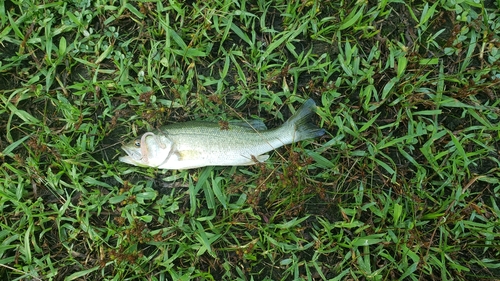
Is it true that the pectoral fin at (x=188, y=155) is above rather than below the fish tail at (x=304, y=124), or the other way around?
below

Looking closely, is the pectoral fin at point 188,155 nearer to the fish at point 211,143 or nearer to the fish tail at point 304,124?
the fish at point 211,143

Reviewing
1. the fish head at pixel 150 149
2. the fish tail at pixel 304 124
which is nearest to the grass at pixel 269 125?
the fish tail at pixel 304 124

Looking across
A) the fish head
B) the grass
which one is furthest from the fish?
the grass

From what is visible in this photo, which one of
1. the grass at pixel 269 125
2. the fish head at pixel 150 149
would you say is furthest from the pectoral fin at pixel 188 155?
the grass at pixel 269 125

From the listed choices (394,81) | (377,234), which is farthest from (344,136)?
(377,234)

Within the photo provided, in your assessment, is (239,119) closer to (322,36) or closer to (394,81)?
(322,36)

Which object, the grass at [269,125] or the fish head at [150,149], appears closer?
the fish head at [150,149]

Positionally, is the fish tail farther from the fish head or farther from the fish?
the fish head

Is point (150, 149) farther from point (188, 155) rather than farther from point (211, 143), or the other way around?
point (211, 143)

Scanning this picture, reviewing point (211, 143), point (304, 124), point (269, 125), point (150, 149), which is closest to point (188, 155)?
point (211, 143)
